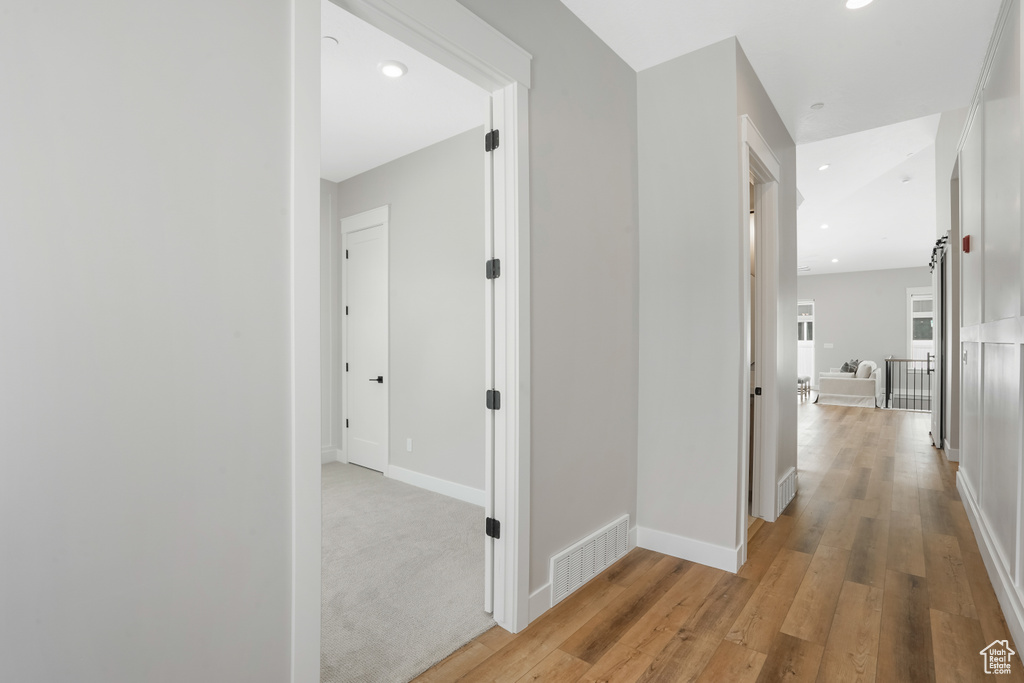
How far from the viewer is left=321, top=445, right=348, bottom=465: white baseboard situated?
16.7 ft

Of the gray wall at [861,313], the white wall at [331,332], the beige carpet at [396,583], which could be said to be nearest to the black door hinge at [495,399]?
the beige carpet at [396,583]

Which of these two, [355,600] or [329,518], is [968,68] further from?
[329,518]

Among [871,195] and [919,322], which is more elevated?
[871,195]

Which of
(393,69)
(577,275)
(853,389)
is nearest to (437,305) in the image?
(393,69)

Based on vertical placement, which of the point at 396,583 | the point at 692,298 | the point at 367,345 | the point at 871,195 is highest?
the point at 871,195

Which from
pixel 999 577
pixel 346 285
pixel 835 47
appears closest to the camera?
pixel 999 577

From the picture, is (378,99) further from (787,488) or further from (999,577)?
(999,577)

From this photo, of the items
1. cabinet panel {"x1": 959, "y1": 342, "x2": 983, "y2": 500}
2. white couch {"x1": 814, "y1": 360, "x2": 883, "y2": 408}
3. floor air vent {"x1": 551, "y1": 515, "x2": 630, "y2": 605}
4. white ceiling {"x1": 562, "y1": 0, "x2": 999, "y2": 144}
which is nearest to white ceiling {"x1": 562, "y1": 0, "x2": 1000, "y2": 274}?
white ceiling {"x1": 562, "y1": 0, "x2": 999, "y2": 144}

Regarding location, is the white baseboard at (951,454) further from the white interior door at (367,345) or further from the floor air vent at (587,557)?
the white interior door at (367,345)

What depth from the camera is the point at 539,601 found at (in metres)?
2.23

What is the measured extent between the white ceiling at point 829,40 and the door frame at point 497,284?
76 cm

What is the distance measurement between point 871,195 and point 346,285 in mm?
6760

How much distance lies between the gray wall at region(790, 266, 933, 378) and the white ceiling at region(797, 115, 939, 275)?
1.25 meters

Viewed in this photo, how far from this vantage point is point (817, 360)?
1358 centimetres
